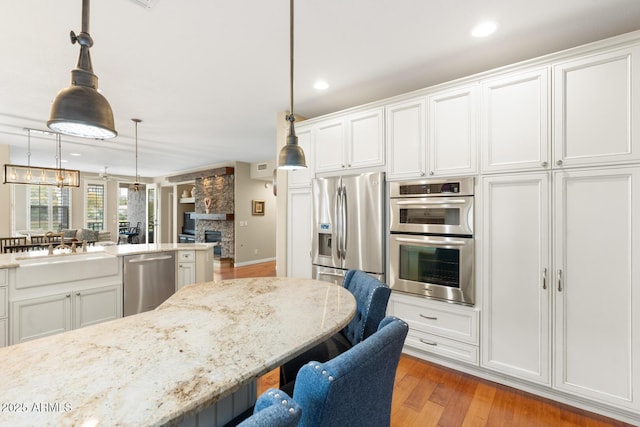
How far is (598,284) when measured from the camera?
76.9 inches

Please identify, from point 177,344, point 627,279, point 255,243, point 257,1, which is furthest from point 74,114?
point 255,243

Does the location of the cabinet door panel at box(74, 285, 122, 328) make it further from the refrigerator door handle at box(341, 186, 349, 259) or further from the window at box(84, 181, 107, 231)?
the window at box(84, 181, 107, 231)

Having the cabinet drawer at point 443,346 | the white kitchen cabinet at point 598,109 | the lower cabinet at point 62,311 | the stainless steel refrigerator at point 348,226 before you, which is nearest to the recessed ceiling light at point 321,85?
the stainless steel refrigerator at point 348,226

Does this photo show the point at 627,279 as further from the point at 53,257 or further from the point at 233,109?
the point at 53,257

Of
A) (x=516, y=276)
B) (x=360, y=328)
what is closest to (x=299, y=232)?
(x=360, y=328)

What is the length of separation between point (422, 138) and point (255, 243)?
6184 millimetres

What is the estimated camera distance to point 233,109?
378 centimetres

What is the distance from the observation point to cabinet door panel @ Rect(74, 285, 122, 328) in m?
3.02

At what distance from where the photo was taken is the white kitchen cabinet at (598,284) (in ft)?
6.08

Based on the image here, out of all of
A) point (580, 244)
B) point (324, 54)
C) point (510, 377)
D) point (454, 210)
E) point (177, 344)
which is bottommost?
point (510, 377)

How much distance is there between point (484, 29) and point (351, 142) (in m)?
1.46

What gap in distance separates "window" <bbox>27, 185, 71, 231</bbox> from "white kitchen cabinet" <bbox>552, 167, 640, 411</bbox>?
1088cm

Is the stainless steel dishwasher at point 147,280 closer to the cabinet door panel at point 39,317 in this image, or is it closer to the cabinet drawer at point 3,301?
the cabinet door panel at point 39,317

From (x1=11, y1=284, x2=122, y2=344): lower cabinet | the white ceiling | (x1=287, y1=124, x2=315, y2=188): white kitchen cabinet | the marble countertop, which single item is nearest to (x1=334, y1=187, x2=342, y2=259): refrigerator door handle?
(x1=287, y1=124, x2=315, y2=188): white kitchen cabinet
